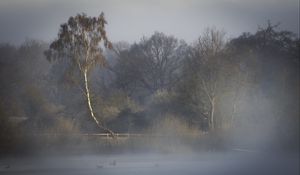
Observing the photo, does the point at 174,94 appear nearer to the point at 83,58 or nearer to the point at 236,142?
the point at 83,58

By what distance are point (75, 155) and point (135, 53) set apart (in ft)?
45.1

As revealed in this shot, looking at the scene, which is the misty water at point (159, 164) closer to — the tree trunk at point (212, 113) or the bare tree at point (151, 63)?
the tree trunk at point (212, 113)

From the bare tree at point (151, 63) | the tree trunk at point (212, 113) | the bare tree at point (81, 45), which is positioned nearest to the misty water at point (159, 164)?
the tree trunk at point (212, 113)

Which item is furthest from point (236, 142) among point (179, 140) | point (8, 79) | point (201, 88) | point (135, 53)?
point (135, 53)

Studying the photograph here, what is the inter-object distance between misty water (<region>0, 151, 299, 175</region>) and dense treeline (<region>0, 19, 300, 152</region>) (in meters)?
0.63

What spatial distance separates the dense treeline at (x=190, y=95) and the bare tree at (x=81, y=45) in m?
0.42

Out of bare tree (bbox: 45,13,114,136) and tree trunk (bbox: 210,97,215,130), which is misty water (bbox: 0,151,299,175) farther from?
bare tree (bbox: 45,13,114,136)

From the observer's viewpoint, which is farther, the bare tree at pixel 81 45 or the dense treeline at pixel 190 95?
the bare tree at pixel 81 45

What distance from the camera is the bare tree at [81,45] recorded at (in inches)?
931

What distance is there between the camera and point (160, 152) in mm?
21484

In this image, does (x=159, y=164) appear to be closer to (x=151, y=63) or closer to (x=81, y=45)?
(x=81, y=45)

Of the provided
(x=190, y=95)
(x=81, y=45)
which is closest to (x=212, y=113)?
(x=190, y=95)

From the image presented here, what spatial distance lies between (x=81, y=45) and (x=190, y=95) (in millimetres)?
4574

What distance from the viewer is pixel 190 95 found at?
79.7 feet
